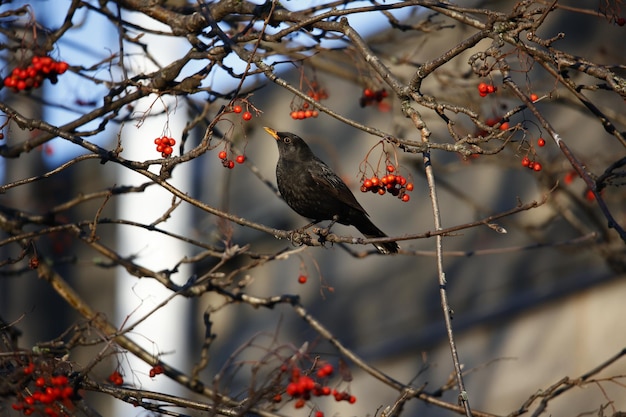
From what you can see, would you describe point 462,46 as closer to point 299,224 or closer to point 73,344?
point 73,344

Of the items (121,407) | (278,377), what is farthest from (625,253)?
(121,407)

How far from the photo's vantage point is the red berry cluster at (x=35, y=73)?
3.97 meters

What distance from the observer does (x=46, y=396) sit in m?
2.95

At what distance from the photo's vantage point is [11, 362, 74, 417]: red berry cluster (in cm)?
296

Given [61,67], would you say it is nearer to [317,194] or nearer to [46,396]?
[46,396]

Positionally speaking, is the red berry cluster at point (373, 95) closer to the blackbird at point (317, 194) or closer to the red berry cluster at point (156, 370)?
the blackbird at point (317, 194)

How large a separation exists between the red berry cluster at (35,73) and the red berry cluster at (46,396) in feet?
4.82

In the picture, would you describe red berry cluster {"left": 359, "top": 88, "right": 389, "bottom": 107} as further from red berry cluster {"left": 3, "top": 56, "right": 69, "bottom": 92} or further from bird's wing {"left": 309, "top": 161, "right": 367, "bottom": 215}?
red berry cluster {"left": 3, "top": 56, "right": 69, "bottom": 92}

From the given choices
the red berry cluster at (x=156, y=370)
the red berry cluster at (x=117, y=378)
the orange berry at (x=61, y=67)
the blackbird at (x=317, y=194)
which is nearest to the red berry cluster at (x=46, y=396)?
the red berry cluster at (x=156, y=370)

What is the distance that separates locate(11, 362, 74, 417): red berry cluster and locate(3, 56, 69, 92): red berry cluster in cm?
147

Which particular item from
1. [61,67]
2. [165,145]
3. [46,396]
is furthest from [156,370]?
[61,67]

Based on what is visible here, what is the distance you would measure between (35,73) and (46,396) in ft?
5.41

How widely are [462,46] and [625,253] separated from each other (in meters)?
3.16

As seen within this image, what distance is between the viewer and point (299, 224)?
428 inches
